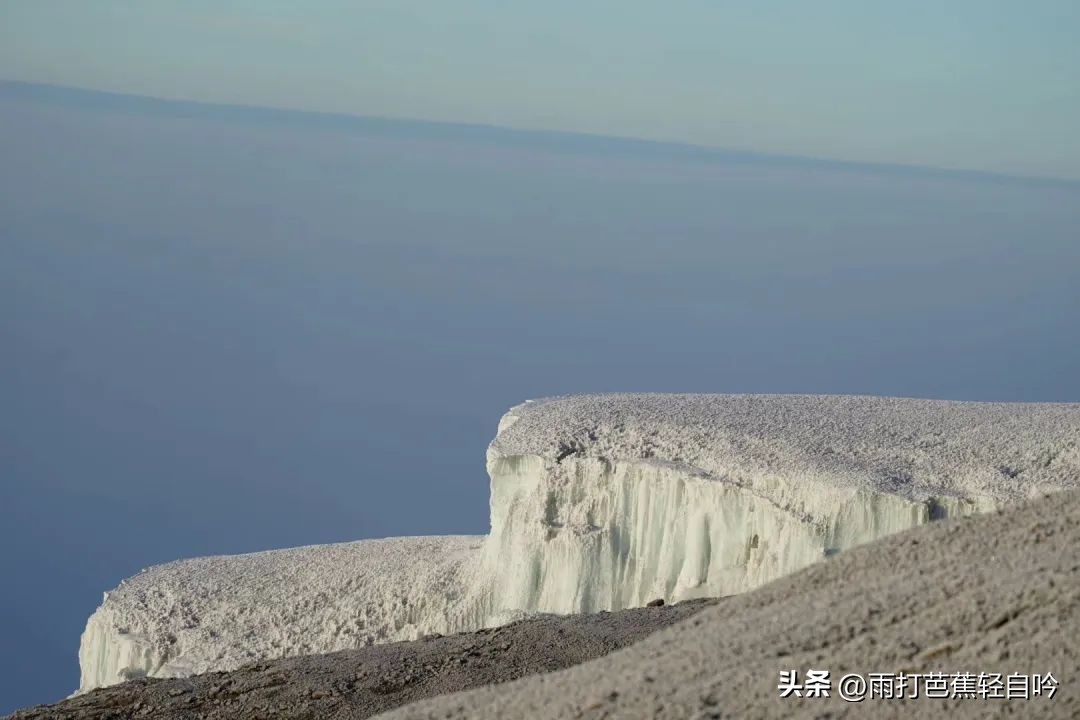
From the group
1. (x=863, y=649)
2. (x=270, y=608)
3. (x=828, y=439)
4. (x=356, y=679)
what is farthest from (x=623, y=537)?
(x=863, y=649)

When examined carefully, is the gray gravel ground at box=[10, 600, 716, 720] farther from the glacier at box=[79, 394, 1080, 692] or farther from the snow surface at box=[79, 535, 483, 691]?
the snow surface at box=[79, 535, 483, 691]

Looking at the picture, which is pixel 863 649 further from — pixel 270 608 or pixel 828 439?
pixel 270 608

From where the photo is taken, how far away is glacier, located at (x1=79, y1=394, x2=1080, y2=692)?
1460 centimetres

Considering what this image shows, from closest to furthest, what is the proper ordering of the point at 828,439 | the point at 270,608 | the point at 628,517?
1. the point at 828,439
2. the point at 628,517
3. the point at 270,608

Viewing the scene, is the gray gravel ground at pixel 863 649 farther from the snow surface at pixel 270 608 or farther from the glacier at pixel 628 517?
the snow surface at pixel 270 608

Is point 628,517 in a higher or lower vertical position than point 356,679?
lower

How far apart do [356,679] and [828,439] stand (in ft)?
26.8

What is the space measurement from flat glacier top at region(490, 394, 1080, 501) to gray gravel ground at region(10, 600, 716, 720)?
514cm

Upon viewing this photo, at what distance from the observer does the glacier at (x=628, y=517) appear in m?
14.6

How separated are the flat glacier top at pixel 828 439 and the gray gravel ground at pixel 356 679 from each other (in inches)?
202

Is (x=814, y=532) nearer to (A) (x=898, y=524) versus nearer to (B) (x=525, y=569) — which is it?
(A) (x=898, y=524)

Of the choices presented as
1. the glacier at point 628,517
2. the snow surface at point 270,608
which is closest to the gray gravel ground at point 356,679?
the glacier at point 628,517

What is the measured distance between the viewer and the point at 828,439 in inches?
624

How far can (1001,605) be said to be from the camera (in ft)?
19.1
